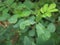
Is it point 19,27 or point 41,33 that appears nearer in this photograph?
point 41,33

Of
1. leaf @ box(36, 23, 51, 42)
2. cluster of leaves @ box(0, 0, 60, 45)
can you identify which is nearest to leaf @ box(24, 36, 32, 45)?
cluster of leaves @ box(0, 0, 60, 45)

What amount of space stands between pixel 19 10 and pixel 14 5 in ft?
0.25

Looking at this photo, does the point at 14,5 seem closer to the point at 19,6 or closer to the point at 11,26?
the point at 19,6

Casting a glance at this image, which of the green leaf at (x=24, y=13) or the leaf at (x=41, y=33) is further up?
the green leaf at (x=24, y=13)

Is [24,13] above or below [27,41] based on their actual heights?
above

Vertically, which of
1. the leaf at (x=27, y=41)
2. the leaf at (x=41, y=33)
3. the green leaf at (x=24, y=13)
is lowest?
the leaf at (x=27, y=41)

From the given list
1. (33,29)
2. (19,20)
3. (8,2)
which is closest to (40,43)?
(33,29)

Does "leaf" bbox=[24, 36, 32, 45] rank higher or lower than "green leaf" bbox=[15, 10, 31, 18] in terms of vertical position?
lower

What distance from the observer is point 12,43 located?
1129 mm

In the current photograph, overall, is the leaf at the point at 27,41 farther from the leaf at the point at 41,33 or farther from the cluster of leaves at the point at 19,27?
the leaf at the point at 41,33

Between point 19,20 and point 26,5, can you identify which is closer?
point 19,20

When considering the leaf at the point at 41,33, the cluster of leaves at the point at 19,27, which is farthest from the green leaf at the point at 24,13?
the leaf at the point at 41,33

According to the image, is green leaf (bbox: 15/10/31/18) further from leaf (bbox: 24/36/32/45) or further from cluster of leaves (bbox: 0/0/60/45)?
leaf (bbox: 24/36/32/45)

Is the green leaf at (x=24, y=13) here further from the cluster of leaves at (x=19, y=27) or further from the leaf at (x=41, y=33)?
the leaf at (x=41, y=33)
